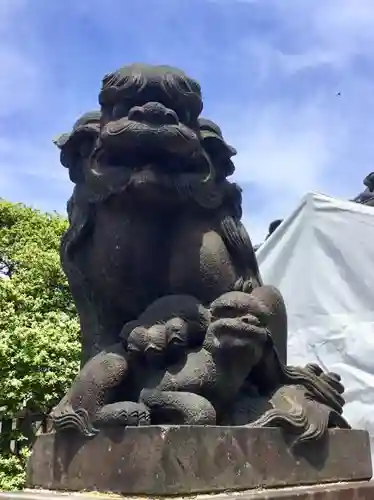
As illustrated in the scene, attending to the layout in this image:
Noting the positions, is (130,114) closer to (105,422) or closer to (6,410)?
(105,422)

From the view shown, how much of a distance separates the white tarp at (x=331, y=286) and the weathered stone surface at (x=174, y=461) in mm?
2989

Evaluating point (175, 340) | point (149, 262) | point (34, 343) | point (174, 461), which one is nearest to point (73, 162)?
point (149, 262)

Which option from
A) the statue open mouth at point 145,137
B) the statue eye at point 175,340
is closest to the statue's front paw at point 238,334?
the statue eye at point 175,340

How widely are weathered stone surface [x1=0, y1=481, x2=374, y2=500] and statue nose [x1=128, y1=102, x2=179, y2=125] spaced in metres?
1.59

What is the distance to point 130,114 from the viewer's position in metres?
3.16

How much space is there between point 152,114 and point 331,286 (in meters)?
3.83

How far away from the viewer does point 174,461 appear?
2.53 metres

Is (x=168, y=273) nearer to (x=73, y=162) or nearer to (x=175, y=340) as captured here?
(x=175, y=340)

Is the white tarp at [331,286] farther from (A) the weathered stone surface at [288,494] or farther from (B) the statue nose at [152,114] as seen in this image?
(B) the statue nose at [152,114]

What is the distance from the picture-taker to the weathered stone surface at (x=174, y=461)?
8.30ft

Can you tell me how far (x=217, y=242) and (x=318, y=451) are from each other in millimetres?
1040

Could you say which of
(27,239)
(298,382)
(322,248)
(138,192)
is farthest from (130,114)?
(27,239)

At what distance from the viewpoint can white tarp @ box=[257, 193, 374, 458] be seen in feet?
19.7

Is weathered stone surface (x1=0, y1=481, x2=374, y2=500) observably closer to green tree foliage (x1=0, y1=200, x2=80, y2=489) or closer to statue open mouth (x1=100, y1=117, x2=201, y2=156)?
statue open mouth (x1=100, y1=117, x2=201, y2=156)
